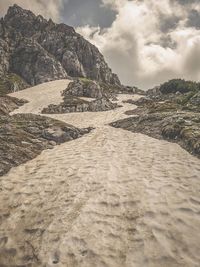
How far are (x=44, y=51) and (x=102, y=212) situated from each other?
135867 mm

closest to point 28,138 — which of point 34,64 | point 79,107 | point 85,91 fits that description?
point 79,107

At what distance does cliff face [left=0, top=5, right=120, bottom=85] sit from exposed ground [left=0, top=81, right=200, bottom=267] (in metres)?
118

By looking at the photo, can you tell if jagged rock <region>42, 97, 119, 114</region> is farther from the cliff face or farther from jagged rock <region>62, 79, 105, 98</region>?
the cliff face

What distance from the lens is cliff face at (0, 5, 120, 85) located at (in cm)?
13338

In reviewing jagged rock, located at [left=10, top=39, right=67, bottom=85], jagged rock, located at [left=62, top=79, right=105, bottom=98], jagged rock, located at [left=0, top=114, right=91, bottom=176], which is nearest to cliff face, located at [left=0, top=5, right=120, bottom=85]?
jagged rock, located at [left=10, top=39, right=67, bottom=85]

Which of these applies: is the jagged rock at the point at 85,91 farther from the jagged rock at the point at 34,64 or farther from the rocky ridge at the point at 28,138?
the jagged rock at the point at 34,64

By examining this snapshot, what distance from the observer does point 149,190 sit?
12.1 m

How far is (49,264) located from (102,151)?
12.4m

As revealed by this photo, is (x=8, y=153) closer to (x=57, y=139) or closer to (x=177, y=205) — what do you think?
(x=57, y=139)

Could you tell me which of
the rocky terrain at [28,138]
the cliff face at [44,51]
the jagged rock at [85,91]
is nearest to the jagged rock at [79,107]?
the jagged rock at [85,91]

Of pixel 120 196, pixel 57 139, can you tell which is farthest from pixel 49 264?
pixel 57 139

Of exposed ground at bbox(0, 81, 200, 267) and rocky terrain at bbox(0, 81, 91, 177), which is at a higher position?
rocky terrain at bbox(0, 81, 91, 177)

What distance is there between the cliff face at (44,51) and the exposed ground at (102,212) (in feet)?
387

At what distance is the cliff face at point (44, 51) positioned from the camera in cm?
13338
